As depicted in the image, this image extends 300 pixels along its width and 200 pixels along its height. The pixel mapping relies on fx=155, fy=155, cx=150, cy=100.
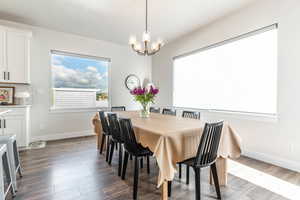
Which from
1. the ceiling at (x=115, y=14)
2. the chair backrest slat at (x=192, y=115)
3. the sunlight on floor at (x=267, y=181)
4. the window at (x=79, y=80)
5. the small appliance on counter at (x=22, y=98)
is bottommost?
the sunlight on floor at (x=267, y=181)

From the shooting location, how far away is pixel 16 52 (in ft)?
11.4

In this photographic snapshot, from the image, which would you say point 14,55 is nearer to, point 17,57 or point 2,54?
point 17,57

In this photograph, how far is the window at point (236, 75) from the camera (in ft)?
9.23

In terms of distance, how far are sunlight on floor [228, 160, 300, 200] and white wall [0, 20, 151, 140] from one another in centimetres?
392

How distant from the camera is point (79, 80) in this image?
462 cm

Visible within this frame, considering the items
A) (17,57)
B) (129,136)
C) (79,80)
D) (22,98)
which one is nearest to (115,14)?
(79,80)

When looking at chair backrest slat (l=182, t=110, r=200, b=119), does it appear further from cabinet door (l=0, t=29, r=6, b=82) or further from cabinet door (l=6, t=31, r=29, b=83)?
cabinet door (l=0, t=29, r=6, b=82)

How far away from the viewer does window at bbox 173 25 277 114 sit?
9.23 ft

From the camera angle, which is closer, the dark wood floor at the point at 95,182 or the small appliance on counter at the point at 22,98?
the dark wood floor at the point at 95,182

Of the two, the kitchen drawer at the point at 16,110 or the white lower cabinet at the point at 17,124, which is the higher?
the kitchen drawer at the point at 16,110

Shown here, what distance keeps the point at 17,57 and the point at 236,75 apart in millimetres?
4844

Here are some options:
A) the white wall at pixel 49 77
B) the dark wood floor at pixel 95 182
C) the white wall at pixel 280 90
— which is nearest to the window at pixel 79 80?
the white wall at pixel 49 77

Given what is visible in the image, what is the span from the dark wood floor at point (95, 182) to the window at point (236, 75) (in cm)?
117

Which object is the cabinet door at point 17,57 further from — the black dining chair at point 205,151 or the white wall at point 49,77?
the black dining chair at point 205,151
